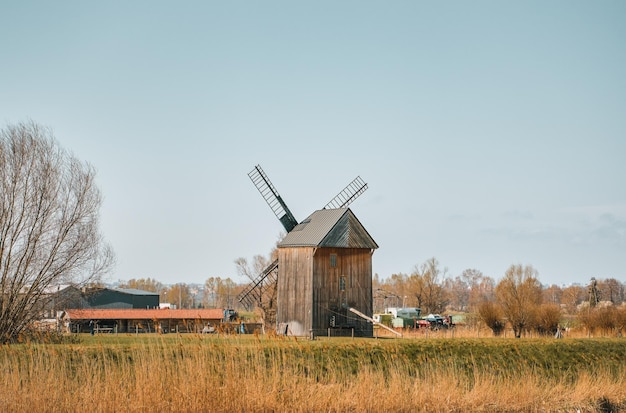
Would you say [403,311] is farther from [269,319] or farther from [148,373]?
[148,373]

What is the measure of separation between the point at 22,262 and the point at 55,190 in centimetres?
277

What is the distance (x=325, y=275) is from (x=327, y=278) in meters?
0.19

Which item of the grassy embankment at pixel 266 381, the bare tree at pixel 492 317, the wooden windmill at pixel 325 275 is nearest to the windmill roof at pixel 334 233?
the wooden windmill at pixel 325 275

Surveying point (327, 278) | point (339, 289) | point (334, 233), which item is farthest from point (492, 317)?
point (334, 233)

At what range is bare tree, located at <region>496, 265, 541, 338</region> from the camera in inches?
1532

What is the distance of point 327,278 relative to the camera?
34.9m

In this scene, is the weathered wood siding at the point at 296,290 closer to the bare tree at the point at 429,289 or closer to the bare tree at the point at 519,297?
the bare tree at the point at 519,297

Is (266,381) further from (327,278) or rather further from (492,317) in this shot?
(492,317)

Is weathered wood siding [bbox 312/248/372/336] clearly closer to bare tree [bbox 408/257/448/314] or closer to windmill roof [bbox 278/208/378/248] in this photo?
windmill roof [bbox 278/208/378/248]

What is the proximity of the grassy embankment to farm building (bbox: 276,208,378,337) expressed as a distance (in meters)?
11.5

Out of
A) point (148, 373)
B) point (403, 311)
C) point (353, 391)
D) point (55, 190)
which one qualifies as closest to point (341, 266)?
point (55, 190)

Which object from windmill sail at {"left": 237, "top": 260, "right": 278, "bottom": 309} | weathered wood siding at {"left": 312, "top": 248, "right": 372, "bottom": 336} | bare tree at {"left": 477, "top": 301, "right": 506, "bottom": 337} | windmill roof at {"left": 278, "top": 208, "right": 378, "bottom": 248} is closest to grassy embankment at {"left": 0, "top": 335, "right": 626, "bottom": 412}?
weathered wood siding at {"left": 312, "top": 248, "right": 372, "bottom": 336}

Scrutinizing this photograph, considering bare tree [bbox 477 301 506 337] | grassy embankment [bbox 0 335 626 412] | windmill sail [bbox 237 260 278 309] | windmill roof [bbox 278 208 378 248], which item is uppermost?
windmill roof [bbox 278 208 378 248]

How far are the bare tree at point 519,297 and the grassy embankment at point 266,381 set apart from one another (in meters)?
15.6
